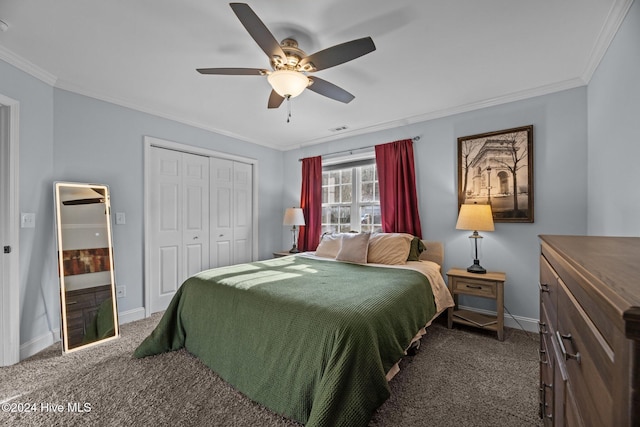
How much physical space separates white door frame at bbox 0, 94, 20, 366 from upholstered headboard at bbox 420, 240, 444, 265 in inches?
153

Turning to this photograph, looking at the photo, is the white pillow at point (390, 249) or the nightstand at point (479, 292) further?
the white pillow at point (390, 249)

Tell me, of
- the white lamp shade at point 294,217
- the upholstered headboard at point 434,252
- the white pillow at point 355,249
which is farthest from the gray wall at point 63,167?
the upholstered headboard at point 434,252

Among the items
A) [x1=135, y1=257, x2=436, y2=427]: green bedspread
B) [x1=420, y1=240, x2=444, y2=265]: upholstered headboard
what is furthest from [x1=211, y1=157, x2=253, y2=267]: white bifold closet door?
[x1=420, y1=240, x2=444, y2=265]: upholstered headboard

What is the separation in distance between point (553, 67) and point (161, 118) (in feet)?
13.5

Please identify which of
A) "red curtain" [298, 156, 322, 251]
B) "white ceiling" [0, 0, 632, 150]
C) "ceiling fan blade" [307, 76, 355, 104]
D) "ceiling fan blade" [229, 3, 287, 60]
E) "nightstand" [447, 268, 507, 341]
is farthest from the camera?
"red curtain" [298, 156, 322, 251]

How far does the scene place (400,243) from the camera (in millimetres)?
3043

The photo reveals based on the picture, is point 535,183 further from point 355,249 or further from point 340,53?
point 340,53

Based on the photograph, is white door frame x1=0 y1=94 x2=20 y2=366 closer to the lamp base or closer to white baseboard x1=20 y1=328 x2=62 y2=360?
white baseboard x1=20 y1=328 x2=62 y2=360

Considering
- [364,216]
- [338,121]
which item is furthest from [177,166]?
[364,216]

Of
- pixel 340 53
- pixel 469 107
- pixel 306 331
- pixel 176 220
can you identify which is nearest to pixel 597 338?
pixel 306 331

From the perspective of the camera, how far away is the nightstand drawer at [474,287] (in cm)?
264

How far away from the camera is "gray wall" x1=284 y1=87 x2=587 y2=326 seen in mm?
2600

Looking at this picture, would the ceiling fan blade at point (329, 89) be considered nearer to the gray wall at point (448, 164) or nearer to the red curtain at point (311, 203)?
the gray wall at point (448, 164)

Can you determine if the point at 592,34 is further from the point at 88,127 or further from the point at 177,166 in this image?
the point at 88,127
